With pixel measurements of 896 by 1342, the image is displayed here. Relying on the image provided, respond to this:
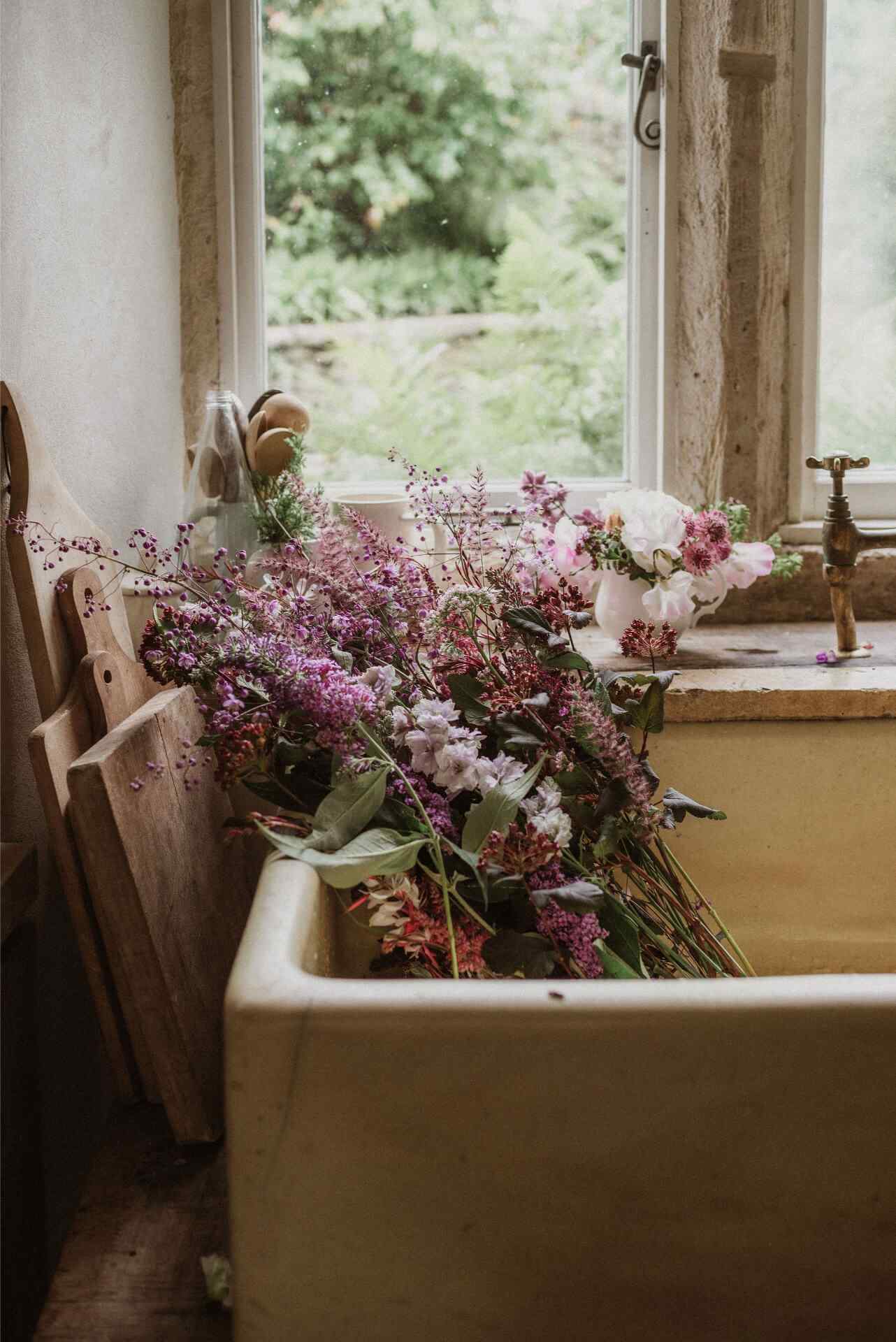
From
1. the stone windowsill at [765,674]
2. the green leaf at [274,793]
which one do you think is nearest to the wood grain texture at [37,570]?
the green leaf at [274,793]

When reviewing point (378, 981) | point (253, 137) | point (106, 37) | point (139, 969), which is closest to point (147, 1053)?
point (139, 969)

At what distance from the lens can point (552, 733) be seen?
0.90 meters

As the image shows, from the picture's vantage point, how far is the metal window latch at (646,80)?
1.67 meters

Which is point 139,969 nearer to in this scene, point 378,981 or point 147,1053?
point 147,1053

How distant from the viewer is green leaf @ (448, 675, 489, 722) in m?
0.92

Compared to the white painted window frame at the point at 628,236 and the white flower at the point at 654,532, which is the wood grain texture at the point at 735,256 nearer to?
the white painted window frame at the point at 628,236

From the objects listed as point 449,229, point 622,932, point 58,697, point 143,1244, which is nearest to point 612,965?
point 622,932

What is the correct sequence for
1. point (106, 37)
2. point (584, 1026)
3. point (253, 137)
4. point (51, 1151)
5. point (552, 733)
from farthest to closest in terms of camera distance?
point (253, 137)
point (106, 37)
point (51, 1151)
point (552, 733)
point (584, 1026)

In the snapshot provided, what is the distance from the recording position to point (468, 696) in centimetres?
93

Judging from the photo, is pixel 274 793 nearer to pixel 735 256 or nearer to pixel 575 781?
pixel 575 781

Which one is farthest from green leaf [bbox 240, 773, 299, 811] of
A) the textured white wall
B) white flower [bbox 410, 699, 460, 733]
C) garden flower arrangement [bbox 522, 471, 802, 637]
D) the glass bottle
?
the glass bottle

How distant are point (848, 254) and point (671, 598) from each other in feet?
2.41

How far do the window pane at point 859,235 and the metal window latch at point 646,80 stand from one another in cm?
24

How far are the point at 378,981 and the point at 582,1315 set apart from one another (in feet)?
0.72
